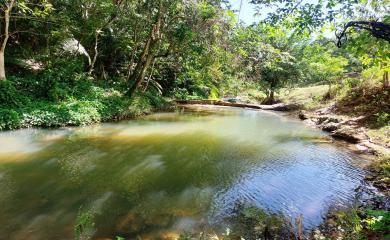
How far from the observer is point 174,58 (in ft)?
84.7

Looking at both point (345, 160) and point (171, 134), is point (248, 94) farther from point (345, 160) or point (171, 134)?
point (345, 160)

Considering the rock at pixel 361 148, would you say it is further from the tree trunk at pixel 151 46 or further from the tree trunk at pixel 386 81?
the tree trunk at pixel 151 46

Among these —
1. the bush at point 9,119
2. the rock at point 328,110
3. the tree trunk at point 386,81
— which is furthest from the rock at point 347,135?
the bush at point 9,119

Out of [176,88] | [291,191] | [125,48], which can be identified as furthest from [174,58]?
[291,191]

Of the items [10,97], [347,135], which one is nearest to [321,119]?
[347,135]

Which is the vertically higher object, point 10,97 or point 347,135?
point 10,97

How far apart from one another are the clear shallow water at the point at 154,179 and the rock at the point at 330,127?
123 inches

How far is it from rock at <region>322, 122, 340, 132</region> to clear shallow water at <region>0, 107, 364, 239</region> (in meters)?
3.13

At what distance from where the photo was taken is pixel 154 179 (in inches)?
313

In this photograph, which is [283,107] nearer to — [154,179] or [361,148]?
[361,148]

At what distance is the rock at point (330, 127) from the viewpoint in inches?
637

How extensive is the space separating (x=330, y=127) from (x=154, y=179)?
38.8 ft

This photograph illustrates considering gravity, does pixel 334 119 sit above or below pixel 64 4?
below

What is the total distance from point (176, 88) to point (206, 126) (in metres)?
16.5
